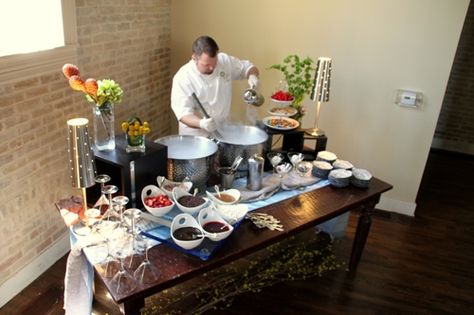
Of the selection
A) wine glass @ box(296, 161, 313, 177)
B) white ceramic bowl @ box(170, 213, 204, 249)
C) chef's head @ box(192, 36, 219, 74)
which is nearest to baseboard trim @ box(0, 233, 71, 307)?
white ceramic bowl @ box(170, 213, 204, 249)

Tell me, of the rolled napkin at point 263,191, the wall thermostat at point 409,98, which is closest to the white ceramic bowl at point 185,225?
the rolled napkin at point 263,191

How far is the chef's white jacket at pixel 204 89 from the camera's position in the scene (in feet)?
8.79

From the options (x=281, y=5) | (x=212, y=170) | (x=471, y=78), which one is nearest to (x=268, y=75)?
(x=281, y=5)

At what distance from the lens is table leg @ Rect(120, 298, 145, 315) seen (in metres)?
1.49

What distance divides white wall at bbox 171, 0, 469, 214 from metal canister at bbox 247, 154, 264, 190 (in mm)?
1573

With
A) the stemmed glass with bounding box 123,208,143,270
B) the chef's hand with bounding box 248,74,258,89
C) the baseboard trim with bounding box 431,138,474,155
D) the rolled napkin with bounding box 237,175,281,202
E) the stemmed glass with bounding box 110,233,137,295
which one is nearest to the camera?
the stemmed glass with bounding box 110,233,137,295

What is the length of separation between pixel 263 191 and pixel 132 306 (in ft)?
2.97

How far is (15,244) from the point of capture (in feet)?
7.51

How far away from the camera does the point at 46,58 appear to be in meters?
2.23

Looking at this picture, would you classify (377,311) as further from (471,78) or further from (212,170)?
(471,78)

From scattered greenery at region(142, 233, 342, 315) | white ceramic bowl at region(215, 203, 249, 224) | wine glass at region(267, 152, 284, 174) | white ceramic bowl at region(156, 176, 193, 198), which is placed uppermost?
wine glass at region(267, 152, 284, 174)

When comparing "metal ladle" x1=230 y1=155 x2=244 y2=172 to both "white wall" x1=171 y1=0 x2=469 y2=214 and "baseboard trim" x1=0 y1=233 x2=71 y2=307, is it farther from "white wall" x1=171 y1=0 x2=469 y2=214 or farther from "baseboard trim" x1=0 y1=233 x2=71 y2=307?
"white wall" x1=171 y1=0 x2=469 y2=214

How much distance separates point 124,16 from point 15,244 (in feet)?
5.66

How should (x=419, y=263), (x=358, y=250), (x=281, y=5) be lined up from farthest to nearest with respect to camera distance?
(x=281, y=5)
(x=419, y=263)
(x=358, y=250)
